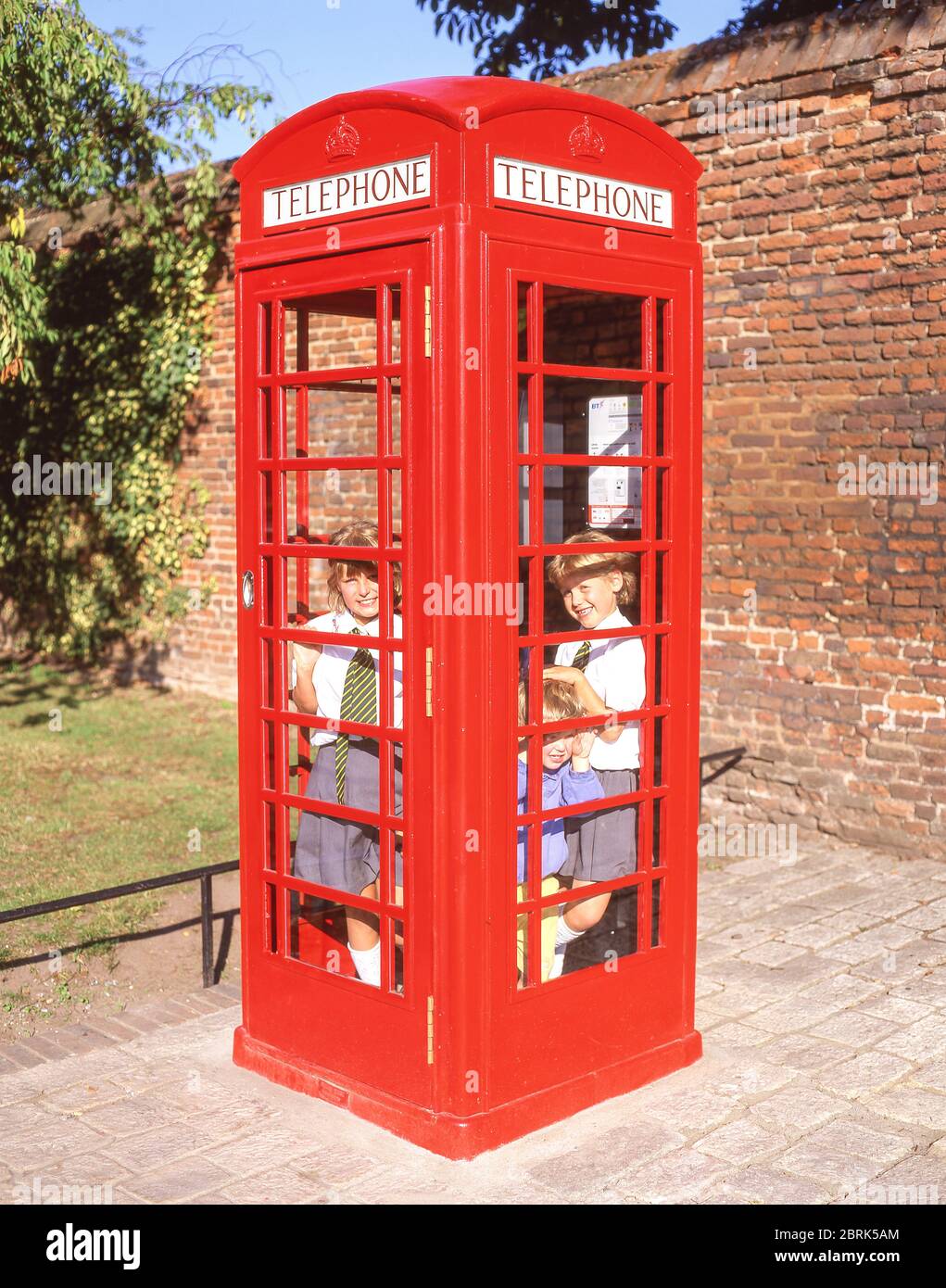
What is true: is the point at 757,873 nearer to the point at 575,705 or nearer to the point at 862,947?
the point at 862,947

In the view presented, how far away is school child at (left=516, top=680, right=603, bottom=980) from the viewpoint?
4.35m

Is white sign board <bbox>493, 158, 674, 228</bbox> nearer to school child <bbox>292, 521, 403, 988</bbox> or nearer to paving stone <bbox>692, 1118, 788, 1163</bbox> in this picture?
school child <bbox>292, 521, 403, 988</bbox>

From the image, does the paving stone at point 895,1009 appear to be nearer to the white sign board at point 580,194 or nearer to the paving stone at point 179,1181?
the paving stone at point 179,1181

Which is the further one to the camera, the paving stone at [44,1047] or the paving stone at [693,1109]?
the paving stone at [44,1047]

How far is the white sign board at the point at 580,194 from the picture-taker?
3.96 metres

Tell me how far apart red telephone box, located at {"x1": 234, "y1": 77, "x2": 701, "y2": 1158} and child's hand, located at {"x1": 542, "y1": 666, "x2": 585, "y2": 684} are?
0.8 inches

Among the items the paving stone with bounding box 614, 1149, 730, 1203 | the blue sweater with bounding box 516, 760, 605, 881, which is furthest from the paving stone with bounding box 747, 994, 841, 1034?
the blue sweater with bounding box 516, 760, 605, 881

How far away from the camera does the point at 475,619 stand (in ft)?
12.9

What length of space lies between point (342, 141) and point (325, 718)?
1.80m

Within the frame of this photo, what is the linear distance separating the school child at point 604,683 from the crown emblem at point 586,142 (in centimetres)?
119

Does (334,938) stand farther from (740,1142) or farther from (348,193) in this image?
(348,193)

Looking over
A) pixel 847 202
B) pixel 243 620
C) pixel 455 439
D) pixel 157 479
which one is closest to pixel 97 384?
pixel 157 479

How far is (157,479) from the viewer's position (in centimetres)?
1224

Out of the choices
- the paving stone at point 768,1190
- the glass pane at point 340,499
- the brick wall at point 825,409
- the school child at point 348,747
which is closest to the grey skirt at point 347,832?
the school child at point 348,747
